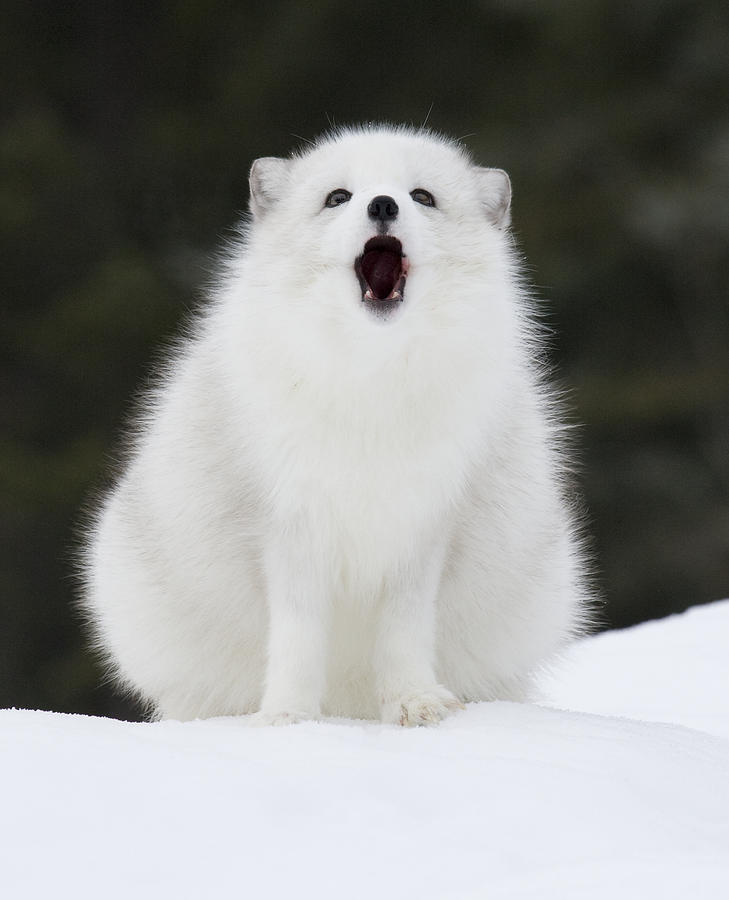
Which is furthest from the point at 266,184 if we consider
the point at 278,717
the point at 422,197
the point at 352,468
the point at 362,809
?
the point at 362,809

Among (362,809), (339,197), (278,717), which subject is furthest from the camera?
(339,197)

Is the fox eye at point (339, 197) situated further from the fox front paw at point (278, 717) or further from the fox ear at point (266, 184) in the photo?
the fox front paw at point (278, 717)

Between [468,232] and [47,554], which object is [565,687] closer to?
[468,232]

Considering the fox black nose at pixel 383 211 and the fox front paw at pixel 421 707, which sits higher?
the fox black nose at pixel 383 211

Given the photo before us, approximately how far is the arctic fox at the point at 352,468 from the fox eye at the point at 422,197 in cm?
1

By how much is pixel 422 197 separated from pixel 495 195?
1.07 feet

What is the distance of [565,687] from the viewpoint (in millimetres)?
6184

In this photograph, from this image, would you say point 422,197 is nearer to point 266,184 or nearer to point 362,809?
point 266,184

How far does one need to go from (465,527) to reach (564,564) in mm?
760

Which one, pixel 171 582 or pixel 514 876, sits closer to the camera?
pixel 514 876

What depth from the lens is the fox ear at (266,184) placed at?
188 inches

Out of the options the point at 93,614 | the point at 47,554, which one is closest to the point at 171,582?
the point at 93,614

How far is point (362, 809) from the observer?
3246mm

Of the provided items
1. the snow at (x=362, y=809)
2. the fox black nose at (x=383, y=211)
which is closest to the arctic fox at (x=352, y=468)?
the fox black nose at (x=383, y=211)
